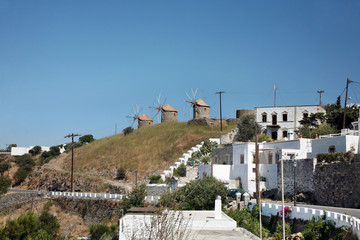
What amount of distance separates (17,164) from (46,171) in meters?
10.5

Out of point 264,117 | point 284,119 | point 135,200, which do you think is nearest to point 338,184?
point 135,200

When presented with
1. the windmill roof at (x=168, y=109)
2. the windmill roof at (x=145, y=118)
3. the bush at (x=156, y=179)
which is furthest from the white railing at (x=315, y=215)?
the windmill roof at (x=145, y=118)

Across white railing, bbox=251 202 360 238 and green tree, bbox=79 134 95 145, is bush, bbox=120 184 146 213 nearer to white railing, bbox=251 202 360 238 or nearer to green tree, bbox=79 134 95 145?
white railing, bbox=251 202 360 238

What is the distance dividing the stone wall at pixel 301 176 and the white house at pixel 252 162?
1029 mm

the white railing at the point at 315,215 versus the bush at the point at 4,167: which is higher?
the bush at the point at 4,167

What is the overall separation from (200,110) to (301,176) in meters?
39.3

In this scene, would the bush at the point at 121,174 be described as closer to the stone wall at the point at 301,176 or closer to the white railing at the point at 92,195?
the white railing at the point at 92,195

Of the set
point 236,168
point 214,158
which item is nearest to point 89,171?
point 214,158

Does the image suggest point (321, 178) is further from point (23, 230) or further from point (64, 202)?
point (64, 202)

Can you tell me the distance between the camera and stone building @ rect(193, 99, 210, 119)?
68.1m

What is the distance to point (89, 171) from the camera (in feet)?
182

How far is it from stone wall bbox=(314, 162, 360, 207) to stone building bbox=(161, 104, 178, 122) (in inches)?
1801

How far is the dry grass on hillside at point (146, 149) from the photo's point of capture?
174 feet

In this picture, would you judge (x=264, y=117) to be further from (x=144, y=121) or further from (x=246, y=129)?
(x=144, y=121)
